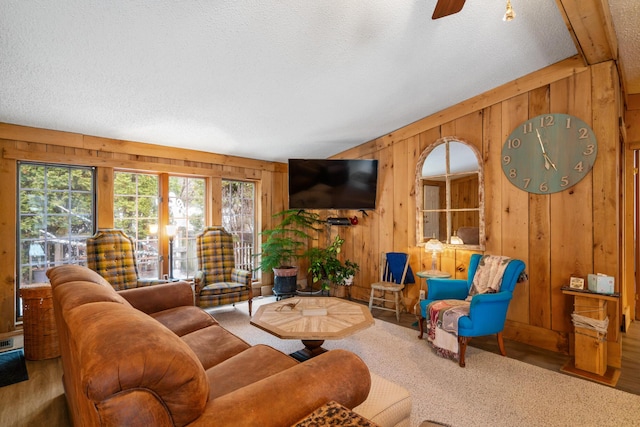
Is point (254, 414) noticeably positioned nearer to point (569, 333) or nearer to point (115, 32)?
point (115, 32)

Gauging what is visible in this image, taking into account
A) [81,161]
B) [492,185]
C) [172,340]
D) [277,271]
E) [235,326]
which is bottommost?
[235,326]

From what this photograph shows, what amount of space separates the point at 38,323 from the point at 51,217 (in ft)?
4.20

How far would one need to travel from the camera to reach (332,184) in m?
4.75

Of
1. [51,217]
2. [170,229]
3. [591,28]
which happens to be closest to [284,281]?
[170,229]

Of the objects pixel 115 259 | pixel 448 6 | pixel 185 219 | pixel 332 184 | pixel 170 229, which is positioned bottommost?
pixel 115 259

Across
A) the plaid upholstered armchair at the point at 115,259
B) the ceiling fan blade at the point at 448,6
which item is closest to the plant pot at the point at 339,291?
the plaid upholstered armchair at the point at 115,259

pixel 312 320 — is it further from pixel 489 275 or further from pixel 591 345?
pixel 591 345

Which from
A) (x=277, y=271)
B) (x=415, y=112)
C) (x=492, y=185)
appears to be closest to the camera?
(x=492, y=185)

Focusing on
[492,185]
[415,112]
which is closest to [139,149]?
[415,112]

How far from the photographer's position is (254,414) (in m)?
0.99

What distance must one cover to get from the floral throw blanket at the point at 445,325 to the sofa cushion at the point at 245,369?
1675 millimetres

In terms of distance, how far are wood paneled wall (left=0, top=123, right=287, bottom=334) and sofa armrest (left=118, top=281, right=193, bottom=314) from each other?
5.19ft

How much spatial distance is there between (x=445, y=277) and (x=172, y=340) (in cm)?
330

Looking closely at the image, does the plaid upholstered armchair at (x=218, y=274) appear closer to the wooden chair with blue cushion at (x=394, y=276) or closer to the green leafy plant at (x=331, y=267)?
the green leafy plant at (x=331, y=267)
